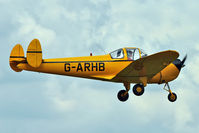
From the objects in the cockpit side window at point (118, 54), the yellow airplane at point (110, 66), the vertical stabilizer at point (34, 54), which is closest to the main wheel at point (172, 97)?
the yellow airplane at point (110, 66)

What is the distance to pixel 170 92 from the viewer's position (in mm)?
25750

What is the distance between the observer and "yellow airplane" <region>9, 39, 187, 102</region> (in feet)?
77.7

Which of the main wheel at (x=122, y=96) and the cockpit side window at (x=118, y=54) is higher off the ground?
the cockpit side window at (x=118, y=54)

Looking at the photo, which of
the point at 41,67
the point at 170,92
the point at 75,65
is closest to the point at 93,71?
the point at 75,65

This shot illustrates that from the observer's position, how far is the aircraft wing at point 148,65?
22836 millimetres

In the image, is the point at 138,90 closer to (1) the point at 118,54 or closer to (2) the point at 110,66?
(2) the point at 110,66

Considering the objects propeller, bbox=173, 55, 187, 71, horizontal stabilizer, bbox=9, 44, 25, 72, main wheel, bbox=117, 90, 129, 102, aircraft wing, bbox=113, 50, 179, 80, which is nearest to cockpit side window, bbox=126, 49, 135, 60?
aircraft wing, bbox=113, 50, 179, 80

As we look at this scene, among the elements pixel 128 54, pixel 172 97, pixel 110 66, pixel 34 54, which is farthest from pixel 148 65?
pixel 34 54

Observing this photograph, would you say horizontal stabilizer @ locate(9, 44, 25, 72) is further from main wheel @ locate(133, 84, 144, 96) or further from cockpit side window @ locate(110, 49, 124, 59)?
main wheel @ locate(133, 84, 144, 96)

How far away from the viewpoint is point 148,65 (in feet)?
78.5

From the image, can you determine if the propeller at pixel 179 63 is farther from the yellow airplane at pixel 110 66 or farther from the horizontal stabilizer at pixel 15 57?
the horizontal stabilizer at pixel 15 57

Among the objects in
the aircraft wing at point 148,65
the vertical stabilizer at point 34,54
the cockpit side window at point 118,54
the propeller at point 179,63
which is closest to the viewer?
the aircraft wing at point 148,65

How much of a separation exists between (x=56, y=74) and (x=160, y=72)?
195 inches

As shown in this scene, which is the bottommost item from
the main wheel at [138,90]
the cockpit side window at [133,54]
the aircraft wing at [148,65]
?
the main wheel at [138,90]
